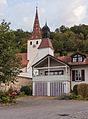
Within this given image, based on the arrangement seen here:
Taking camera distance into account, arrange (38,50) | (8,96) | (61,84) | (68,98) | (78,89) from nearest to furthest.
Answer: (8,96), (68,98), (78,89), (61,84), (38,50)

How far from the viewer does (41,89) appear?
48.4 meters

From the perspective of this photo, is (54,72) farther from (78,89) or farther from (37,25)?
(37,25)

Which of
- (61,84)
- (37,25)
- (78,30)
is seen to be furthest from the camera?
(78,30)

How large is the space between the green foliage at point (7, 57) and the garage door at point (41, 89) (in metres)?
16.5

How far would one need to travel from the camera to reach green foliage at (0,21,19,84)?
101ft

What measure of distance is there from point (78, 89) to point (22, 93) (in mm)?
10417

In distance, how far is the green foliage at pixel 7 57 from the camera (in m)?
30.8

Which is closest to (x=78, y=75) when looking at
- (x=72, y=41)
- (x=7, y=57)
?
(x=7, y=57)

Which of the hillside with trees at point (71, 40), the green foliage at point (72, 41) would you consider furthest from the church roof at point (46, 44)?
the green foliage at point (72, 41)

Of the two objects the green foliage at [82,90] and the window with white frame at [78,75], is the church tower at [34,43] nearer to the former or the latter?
the window with white frame at [78,75]

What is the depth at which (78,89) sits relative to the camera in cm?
4191

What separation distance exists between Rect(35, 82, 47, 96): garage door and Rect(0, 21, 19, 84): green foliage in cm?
1654

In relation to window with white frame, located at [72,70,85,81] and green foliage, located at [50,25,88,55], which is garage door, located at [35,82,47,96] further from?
green foliage, located at [50,25,88,55]

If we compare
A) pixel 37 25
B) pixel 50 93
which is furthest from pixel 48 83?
pixel 37 25
